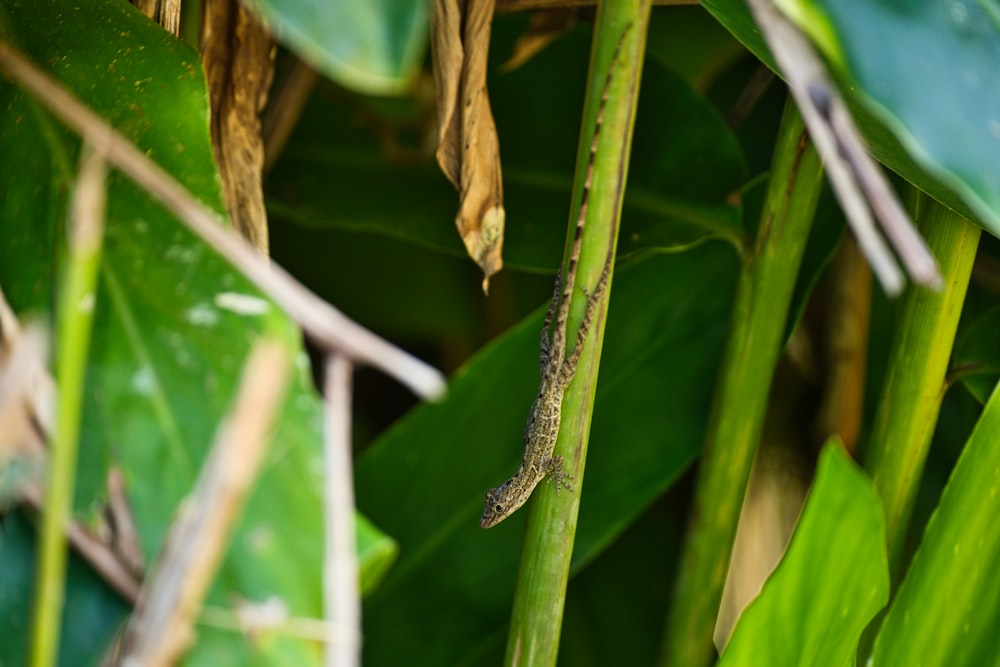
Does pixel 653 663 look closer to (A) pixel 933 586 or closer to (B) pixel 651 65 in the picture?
(A) pixel 933 586

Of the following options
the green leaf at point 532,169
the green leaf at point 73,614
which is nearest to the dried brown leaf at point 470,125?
the green leaf at point 532,169

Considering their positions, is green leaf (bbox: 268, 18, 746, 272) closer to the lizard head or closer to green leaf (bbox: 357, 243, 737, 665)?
green leaf (bbox: 357, 243, 737, 665)

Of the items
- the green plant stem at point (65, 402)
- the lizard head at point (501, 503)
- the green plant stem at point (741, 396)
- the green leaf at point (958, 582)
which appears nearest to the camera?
the green plant stem at point (65, 402)

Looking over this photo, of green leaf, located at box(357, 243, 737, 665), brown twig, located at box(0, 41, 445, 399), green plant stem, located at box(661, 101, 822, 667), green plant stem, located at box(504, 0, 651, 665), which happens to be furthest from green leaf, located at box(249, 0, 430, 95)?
green leaf, located at box(357, 243, 737, 665)

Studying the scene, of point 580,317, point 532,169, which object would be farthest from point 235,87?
point 532,169

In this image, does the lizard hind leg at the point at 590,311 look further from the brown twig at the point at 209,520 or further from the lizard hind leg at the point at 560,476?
the brown twig at the point at 209,520

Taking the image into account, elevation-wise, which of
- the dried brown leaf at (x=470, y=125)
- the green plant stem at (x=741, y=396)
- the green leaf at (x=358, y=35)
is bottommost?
the green plant stem at (x=741, y=396)
